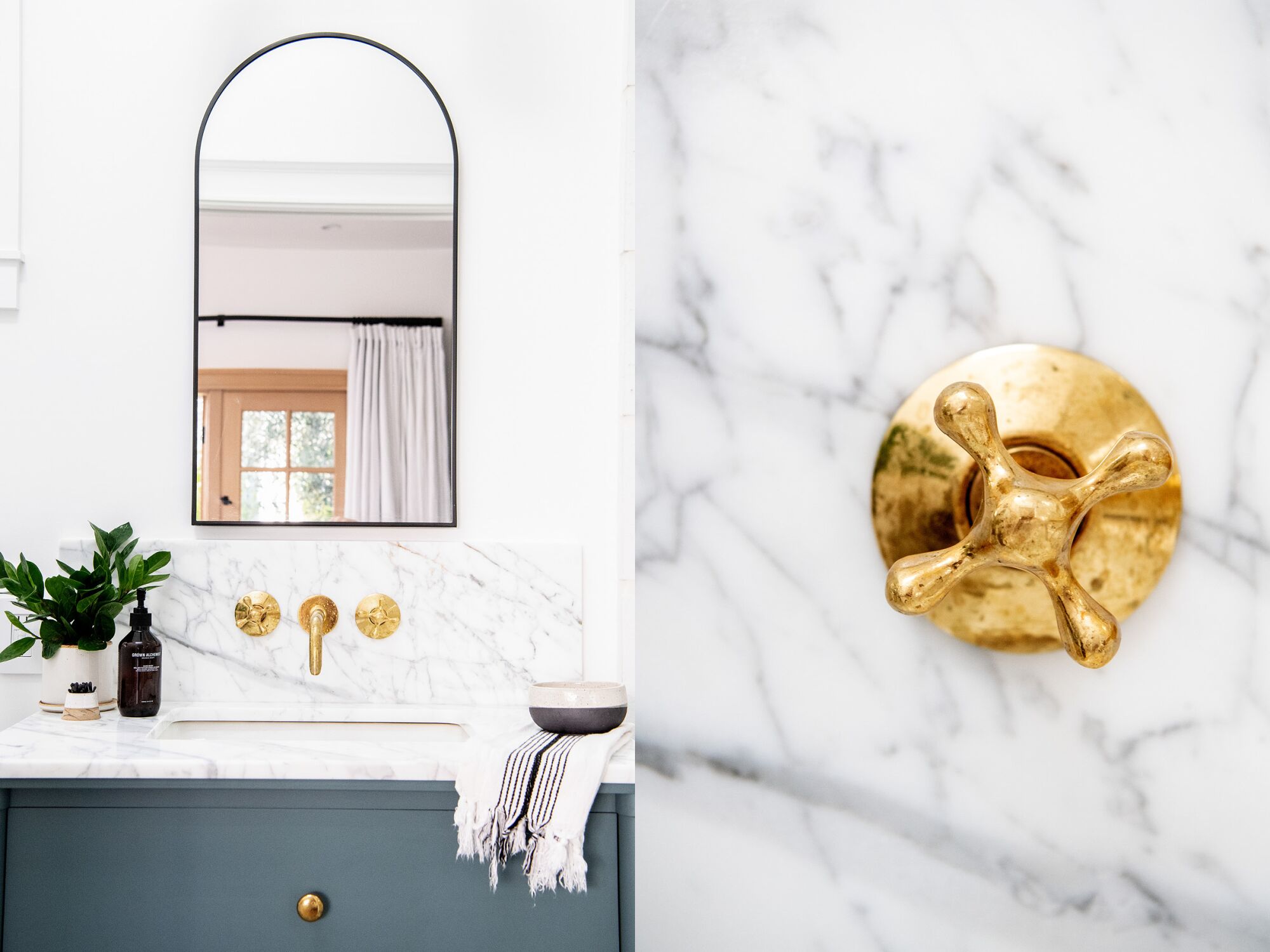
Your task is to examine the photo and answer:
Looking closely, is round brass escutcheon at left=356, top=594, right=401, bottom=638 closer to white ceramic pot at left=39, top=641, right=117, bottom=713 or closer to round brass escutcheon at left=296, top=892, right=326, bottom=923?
white ceramic pot at left=39, top=641, right=117, bottom=713

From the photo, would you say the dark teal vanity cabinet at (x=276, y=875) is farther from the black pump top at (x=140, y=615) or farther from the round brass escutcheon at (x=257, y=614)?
the round brass escutcheon at (x=257, y=614)

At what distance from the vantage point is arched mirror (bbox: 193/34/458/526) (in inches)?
63.4

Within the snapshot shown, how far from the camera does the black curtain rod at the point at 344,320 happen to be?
63.6 inches

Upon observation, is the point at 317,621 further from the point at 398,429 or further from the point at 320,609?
the point at 398,429

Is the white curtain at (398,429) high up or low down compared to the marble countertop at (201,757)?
up

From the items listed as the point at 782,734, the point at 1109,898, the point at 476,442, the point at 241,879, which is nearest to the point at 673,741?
the point at 782,734

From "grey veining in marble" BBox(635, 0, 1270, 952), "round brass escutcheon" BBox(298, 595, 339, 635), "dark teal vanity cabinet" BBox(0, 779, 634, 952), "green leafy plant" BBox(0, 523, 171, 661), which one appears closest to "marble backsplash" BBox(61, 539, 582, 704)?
"round brass escutcheon" BBox(298, 595, 339, 635)

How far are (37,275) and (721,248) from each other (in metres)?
1.69

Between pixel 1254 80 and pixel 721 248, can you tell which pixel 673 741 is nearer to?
pixel 721 248

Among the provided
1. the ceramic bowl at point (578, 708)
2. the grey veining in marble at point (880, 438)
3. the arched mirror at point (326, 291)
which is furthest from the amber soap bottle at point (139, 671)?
the grey veining in marble at point (880, 438)

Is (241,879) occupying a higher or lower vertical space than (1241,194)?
lower

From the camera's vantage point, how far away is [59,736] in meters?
1.23

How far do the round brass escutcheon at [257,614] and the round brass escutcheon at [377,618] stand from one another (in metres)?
0.14

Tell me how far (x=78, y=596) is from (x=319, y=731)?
426 millimetres
